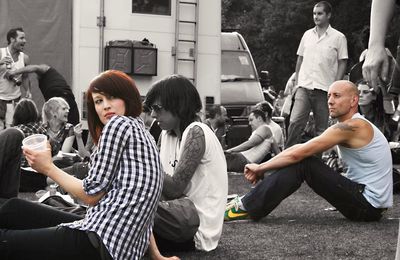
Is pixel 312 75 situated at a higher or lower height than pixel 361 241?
higher

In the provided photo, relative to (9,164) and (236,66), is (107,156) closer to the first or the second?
(9,164)

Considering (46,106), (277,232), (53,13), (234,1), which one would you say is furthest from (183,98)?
(234,1)

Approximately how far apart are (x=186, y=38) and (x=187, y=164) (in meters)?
7.05

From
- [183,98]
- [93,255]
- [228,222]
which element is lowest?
Result: [228,222]

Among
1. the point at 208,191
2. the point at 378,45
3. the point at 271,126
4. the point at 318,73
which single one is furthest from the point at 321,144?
the point at 271,126

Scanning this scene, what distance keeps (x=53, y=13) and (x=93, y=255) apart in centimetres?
809

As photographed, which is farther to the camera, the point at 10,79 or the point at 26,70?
the point at 10,79

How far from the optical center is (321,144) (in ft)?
22.7

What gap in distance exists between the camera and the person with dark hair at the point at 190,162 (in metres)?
5.58

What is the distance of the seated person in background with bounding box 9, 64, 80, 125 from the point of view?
11109 mm

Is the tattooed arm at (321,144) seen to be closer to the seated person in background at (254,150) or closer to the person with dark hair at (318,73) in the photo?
the person with dark hair at (318,73)

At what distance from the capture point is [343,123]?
23.2 ft

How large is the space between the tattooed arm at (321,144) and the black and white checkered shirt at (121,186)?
2.88m

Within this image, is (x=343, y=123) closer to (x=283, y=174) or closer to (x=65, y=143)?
(x=283, y=174)
